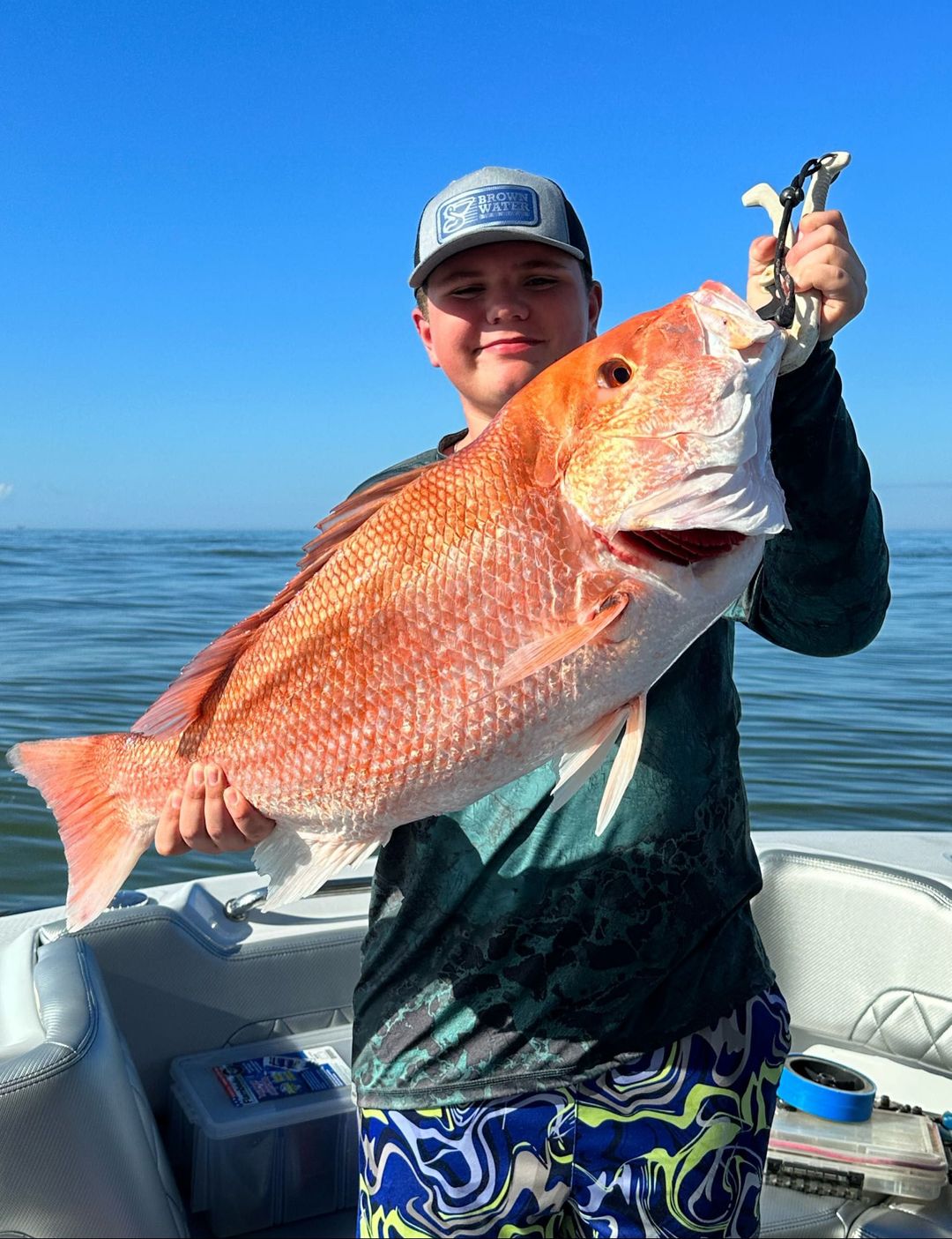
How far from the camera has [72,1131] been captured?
2.23m

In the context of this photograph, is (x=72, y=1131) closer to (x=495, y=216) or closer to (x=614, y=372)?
(x=614, y=372)

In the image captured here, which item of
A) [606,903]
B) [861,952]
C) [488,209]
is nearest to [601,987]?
[606,903]

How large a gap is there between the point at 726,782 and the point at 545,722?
1.67 ft

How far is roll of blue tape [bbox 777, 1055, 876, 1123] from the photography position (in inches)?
127

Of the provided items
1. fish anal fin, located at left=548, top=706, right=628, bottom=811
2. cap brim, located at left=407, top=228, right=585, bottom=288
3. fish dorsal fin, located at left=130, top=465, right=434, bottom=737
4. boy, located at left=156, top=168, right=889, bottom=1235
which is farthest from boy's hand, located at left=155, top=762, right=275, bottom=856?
cap brim, located at left=407, top=228, right=585, bottom=288

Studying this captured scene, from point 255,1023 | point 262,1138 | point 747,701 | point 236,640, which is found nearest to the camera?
point 236,640

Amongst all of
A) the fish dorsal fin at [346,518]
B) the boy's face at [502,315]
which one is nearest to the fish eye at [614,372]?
the fish dorsal fin at [346,518]

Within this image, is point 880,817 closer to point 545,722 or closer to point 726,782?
point 726,782

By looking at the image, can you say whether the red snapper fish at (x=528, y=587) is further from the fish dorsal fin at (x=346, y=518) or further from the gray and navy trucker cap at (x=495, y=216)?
→ the gray and navy trucker cap at (x=495, y=216)

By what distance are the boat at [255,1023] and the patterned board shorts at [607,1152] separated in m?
0.92

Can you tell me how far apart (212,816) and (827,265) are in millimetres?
1223

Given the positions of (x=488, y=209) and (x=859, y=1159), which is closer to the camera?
(x=488, y=209)

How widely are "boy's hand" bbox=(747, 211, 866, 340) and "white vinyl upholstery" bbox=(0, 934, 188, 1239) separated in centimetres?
203

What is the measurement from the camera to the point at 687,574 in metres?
1.35
